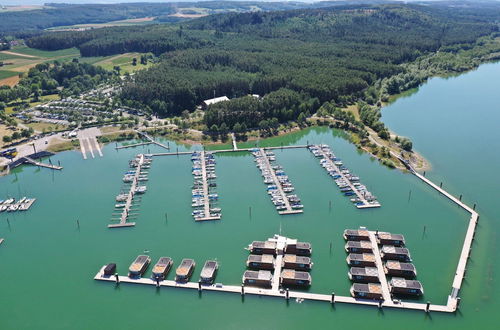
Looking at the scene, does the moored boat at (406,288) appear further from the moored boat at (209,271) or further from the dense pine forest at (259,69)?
the dense pine forest at (259,69)

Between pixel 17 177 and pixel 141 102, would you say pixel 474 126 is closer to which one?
pixel 141 102

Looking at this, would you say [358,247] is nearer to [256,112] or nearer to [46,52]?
[256,112]

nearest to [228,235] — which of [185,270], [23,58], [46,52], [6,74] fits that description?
[185,270]

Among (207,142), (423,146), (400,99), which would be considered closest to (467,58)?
(400,99)

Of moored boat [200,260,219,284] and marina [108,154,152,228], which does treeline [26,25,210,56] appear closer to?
marina [108,154,152,228]

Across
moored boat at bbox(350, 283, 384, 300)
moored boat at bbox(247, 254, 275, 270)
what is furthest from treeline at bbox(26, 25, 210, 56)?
moored boat at bbox(350, 283, 384, 300)

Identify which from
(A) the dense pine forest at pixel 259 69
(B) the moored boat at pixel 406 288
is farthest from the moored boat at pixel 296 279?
(A) the dense pine forest at pixel 259 69
